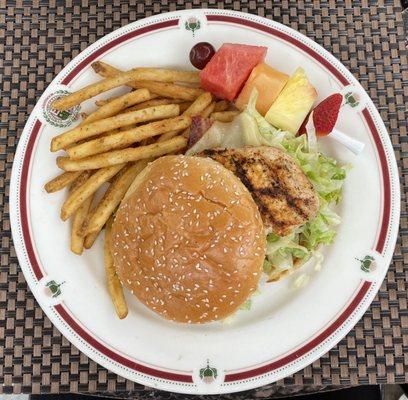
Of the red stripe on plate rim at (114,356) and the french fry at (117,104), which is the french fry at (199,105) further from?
the red stripe on plate rim at (114,356)

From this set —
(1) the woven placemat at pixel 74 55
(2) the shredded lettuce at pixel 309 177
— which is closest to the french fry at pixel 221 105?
(2) the shredded lettuce at pixel 309 177

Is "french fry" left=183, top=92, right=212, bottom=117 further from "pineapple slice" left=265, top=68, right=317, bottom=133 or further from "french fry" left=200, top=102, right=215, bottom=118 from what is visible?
"pineapple slice" left=265, top=68, right=317, bottom=133

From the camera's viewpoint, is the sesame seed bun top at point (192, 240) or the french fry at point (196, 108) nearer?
the sesame seed bun top at point (192, 240)

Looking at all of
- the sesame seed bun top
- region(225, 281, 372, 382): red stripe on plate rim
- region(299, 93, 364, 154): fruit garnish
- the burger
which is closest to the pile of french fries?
the burger

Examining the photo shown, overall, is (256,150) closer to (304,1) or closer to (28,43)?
(304,1)

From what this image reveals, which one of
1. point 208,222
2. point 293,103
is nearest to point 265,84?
point 293,103

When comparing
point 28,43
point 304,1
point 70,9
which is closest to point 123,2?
point 70,9
